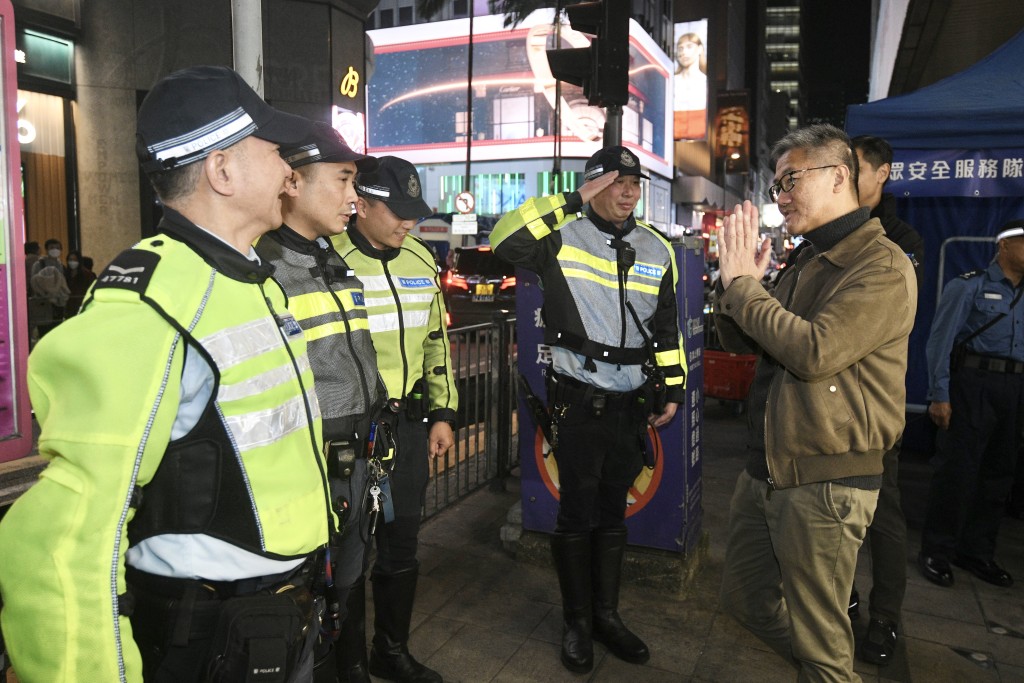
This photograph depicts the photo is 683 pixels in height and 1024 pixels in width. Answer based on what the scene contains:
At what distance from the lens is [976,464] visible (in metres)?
4.79

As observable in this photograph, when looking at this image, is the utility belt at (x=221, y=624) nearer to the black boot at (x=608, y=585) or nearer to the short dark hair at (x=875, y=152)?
the black boot at (x=608, y=585)

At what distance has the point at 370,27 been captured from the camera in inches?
1996

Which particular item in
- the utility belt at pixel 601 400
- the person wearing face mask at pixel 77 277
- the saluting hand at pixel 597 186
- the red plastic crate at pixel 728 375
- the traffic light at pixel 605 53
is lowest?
the red plastic crate at pixel 728 375

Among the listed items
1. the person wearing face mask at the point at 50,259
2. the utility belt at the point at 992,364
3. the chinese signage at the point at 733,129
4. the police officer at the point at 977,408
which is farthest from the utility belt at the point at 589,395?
the chinese signage at the point at 733,129

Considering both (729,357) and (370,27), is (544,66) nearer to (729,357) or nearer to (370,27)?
(370,27)

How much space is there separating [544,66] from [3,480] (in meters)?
40.7

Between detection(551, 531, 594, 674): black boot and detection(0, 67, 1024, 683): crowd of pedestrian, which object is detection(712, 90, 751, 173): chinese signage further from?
detection(551, 531, 594, 674): black boot

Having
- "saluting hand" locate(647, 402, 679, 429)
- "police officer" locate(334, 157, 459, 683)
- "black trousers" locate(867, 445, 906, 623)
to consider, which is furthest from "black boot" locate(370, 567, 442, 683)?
"black trousers" locate(867, 445, 906, 623)

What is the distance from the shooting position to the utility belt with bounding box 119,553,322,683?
65.8 inches

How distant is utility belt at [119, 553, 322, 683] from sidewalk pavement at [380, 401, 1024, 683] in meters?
2.11

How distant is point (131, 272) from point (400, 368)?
5.80 feet

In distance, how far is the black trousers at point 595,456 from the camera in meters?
3.73

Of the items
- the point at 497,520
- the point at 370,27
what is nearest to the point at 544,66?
the point at 370,27

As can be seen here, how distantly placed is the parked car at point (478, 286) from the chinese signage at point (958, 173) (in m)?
11.2
